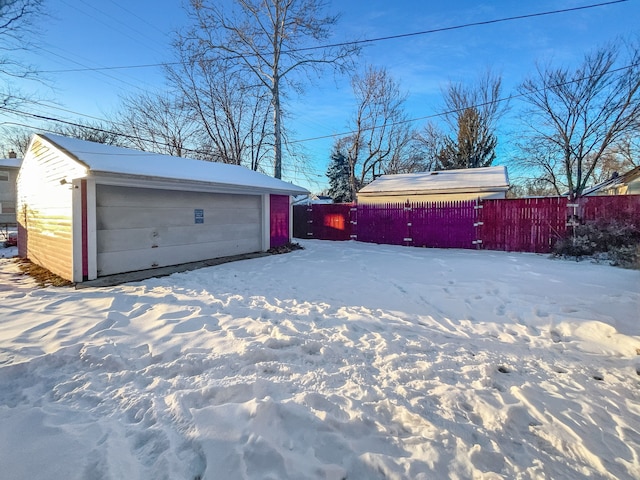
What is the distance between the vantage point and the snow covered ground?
1847mm

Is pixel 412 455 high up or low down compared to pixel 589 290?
down

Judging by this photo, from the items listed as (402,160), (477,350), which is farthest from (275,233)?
(402,160)

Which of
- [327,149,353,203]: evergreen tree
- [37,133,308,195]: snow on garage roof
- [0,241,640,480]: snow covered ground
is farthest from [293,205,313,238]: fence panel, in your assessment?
[327,149,353,203]: evergreen tree

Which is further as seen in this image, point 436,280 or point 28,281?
point 28,281

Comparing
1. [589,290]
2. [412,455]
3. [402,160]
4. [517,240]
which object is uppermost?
[402,160]

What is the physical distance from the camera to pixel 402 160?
96.5 feet

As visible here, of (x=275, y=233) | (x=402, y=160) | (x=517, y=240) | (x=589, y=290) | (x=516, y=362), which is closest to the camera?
(x=516, y=362)

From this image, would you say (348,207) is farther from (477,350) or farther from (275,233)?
(477,350)

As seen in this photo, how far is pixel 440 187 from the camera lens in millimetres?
14023

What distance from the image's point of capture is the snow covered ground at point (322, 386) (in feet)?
6.06

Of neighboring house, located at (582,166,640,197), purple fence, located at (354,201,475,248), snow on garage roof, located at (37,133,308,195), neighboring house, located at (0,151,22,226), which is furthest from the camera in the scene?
neighboring house, located at (0,151,22,226)

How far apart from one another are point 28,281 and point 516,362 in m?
9.09

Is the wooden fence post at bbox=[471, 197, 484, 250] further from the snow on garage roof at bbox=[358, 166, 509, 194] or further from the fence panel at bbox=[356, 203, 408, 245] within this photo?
the fence panel at bbox=[356, 203, 408, 245]

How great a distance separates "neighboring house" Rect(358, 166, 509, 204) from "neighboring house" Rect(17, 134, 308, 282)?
633cm
